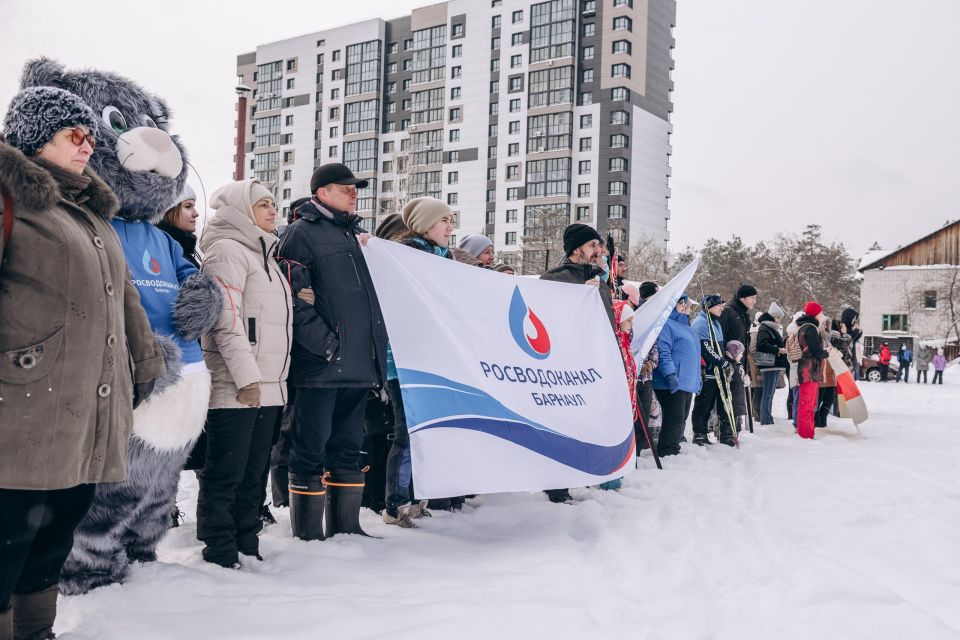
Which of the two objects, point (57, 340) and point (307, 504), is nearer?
point (57, 340)

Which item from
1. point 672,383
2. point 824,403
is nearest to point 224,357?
point 672,383

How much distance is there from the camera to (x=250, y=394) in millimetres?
3432

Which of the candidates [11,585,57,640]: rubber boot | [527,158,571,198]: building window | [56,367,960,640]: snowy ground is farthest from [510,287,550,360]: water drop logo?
[527,158,571,198]: building window

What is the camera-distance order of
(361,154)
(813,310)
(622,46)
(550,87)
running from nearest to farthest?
(813,310), (622,46), (550,87), (361,154)

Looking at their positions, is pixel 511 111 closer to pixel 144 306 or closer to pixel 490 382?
pixel 490 382

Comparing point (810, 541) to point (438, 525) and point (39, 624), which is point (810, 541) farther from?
point (39, 624)

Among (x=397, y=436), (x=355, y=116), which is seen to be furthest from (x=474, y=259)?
(x=355, y=116)

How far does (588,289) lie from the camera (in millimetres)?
5617

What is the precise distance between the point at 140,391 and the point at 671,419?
6.25 m

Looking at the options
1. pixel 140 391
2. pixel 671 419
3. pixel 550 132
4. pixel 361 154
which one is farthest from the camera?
pixel 361 154

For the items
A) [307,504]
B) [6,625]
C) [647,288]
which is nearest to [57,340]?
[6,625]

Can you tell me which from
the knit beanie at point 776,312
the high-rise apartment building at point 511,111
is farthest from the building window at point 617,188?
the knit beanie at point 776,312

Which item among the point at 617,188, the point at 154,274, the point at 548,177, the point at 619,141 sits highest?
the point at 619,141

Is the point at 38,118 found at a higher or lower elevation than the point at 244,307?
higher
